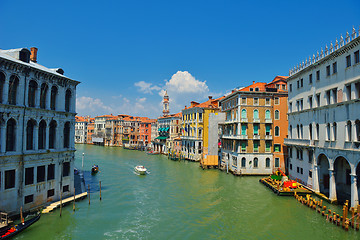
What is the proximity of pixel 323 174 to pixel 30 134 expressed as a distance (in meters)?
26.0

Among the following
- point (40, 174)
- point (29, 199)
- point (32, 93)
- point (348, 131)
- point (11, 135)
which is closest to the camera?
point (11, 135)

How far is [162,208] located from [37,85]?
14.1 metres

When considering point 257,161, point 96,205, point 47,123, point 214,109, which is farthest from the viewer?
point 214,109

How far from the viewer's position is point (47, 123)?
19406mm

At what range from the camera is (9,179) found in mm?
16562

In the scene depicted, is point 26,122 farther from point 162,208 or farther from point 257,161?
point 257,161

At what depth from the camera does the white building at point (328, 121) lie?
1912 centimetres

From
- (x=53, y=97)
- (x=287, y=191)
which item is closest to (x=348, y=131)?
(x=287, y=191)

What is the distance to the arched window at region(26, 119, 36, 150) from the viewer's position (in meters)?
18.1

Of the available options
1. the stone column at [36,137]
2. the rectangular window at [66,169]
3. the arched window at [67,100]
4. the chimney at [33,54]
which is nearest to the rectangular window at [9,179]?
the stone column at [36,137]

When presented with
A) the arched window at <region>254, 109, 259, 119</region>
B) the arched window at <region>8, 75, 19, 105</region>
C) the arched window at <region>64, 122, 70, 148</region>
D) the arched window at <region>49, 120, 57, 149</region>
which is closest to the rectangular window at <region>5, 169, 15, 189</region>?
the arched window at <region>49, 120, 57, 149</region>

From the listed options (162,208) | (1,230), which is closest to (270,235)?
(162,208)

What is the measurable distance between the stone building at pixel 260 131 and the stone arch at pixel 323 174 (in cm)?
1073

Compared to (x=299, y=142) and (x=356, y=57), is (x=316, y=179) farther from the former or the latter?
(x=356, y=57)
